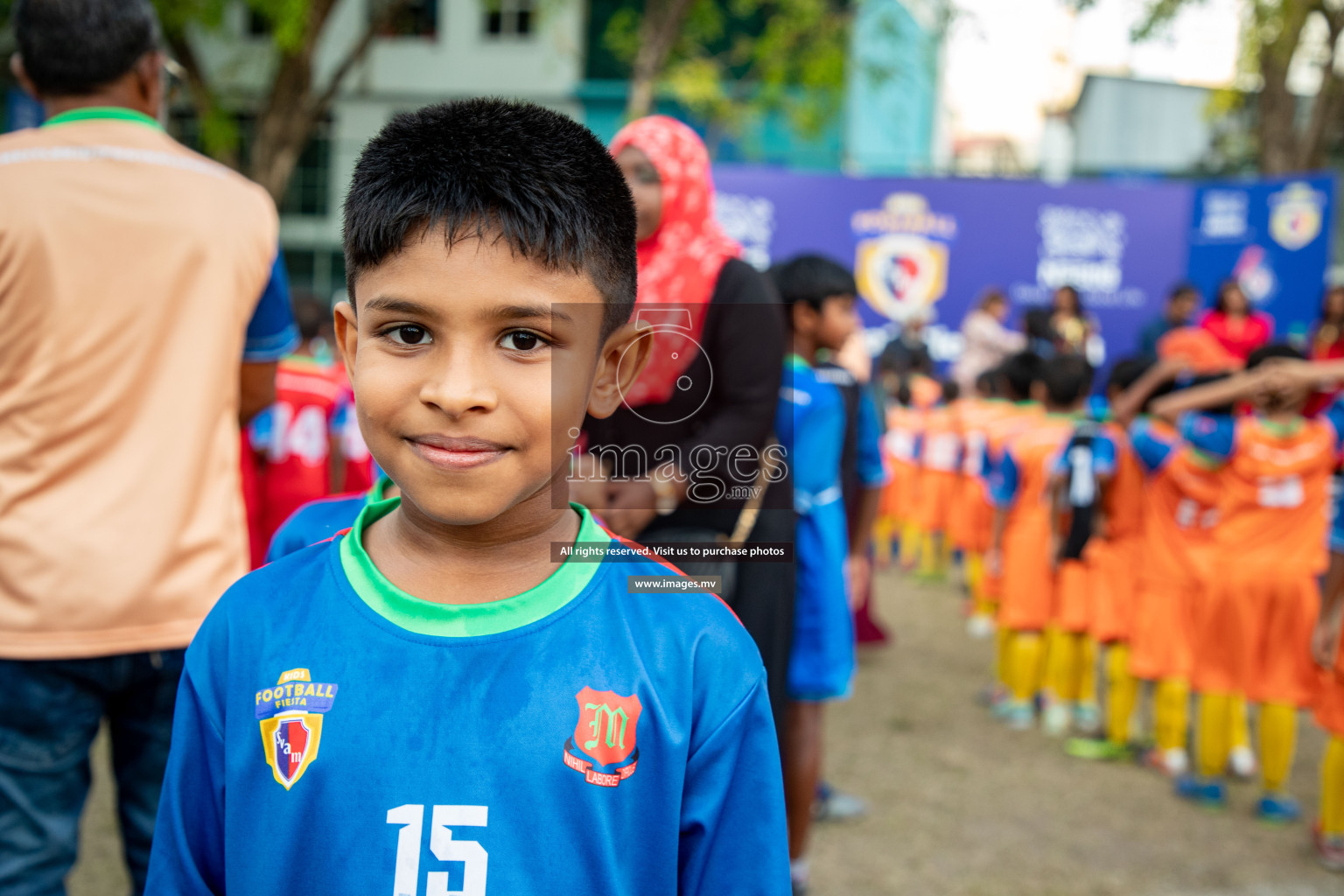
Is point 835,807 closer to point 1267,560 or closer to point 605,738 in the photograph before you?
point 1267,560

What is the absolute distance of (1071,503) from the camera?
4711mm

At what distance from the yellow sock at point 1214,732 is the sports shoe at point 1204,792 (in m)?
0.04

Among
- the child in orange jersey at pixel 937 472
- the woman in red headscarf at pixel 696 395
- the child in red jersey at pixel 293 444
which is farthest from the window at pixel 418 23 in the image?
the woman in red headscarf at pixel 696 395

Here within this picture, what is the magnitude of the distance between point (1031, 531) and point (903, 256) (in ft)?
24.1

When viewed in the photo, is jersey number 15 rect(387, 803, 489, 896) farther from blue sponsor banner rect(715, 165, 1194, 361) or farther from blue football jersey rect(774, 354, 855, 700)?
blue sponsor banner rect(715, 165, 1194, 361)

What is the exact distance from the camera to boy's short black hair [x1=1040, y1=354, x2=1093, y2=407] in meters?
5.31

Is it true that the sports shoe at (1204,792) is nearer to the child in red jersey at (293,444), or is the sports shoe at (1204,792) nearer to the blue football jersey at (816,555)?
the blue football jersey at (816,555)

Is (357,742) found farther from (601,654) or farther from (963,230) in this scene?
(963,230)

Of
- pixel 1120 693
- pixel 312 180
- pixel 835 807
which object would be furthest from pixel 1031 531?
pixel 312 180

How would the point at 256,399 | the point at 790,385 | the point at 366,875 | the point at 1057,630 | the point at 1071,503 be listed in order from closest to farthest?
the point at 366,875 < the point at 256,399 < the point at 790,385 < the point at 1071,503 < the point at 1057,630

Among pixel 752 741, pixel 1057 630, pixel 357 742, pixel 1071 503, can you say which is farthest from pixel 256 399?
pixel 1057 630

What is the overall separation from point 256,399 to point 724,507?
3.43 feet

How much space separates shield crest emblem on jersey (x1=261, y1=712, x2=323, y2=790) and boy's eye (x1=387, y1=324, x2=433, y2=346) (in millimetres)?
411

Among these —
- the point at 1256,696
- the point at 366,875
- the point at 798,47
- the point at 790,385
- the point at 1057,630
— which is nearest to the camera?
the point at 366,875
